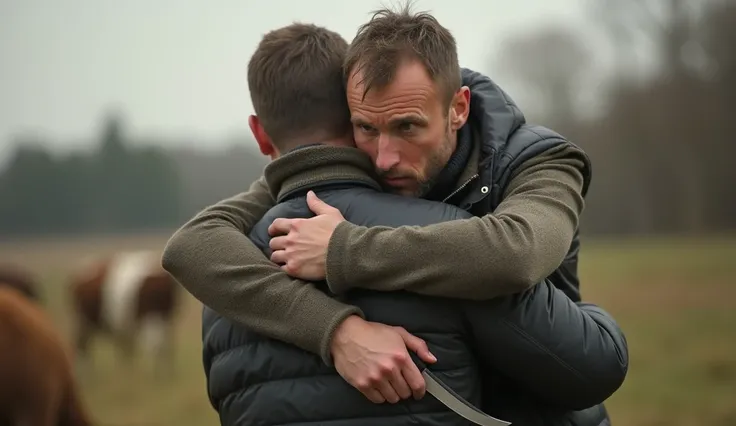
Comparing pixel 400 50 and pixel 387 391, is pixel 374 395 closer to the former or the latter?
pixel 387 391

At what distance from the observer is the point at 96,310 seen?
15352 millimetres

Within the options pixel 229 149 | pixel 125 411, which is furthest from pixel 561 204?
pixel 229 149

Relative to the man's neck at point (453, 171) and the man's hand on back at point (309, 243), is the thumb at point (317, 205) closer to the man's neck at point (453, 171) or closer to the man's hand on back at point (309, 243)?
the man's hand on back at point (309, 243)

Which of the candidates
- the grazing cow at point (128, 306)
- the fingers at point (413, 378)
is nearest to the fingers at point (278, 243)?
the fingers at point (413, 378)

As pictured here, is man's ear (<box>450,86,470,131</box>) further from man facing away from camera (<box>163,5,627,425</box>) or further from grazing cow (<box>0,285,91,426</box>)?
grazing cow (<box>0,285,91,426</box>)

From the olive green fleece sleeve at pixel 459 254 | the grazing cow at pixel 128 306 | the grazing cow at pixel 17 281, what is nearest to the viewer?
the olive green fleece sleeve at pixel 459 254

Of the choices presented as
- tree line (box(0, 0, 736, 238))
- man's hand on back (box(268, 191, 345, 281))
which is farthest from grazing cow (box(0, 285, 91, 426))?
tree line (box(0, 0, 736, 238))

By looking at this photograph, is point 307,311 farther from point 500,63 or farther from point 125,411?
point 500,63

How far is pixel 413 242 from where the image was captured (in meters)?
1.71

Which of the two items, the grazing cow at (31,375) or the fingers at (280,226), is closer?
the fingers at (280,226)

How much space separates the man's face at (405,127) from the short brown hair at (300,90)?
0.22 feet

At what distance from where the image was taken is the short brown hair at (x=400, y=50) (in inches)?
74.9

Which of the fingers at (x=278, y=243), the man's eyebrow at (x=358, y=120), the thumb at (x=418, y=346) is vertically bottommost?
the thumb at (x=418, y=346)

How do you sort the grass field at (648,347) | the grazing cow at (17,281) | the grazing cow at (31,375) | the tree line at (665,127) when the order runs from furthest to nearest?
the tree line at (665,127) → the grazing cow at (17,281) → the grass field at (648,347) → the grazing cow at (31,375)
